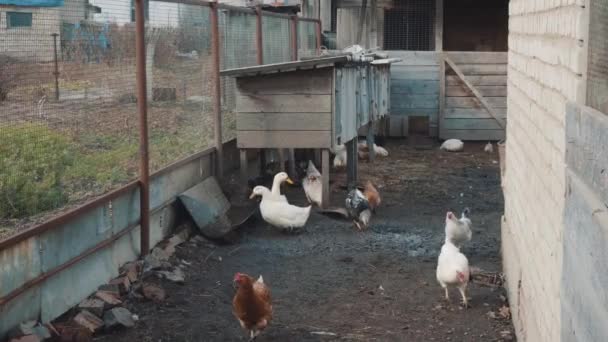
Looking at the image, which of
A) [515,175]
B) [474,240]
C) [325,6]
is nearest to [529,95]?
[515,175]

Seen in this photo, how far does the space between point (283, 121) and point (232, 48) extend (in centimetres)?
142

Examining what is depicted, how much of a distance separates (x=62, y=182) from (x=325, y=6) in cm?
1374

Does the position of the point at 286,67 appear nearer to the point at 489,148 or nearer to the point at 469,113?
the point at 489,148

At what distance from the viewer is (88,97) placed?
6336 mm

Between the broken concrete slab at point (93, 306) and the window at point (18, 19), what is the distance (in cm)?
193

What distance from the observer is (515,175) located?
20.9 feet

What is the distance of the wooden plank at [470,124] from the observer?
16594 millimetres

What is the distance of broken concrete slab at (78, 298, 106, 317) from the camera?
5768 mm

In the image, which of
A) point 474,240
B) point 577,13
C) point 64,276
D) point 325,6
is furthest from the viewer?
point 325,6

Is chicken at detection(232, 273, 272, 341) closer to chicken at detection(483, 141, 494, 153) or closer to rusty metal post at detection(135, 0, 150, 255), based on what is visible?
rusty metal post at detection(135, 0, 150, 255)

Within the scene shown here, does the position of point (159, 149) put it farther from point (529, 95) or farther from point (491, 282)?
point (529, 95)

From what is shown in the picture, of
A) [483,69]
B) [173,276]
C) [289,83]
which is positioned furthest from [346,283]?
[483,69]

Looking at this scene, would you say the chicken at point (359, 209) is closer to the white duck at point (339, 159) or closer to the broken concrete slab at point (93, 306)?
the broken concrete slab at point (93, 306)

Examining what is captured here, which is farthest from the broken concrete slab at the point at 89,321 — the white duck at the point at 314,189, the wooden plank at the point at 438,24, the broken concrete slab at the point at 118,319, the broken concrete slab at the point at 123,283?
the wooden plank at the point at 438,24
